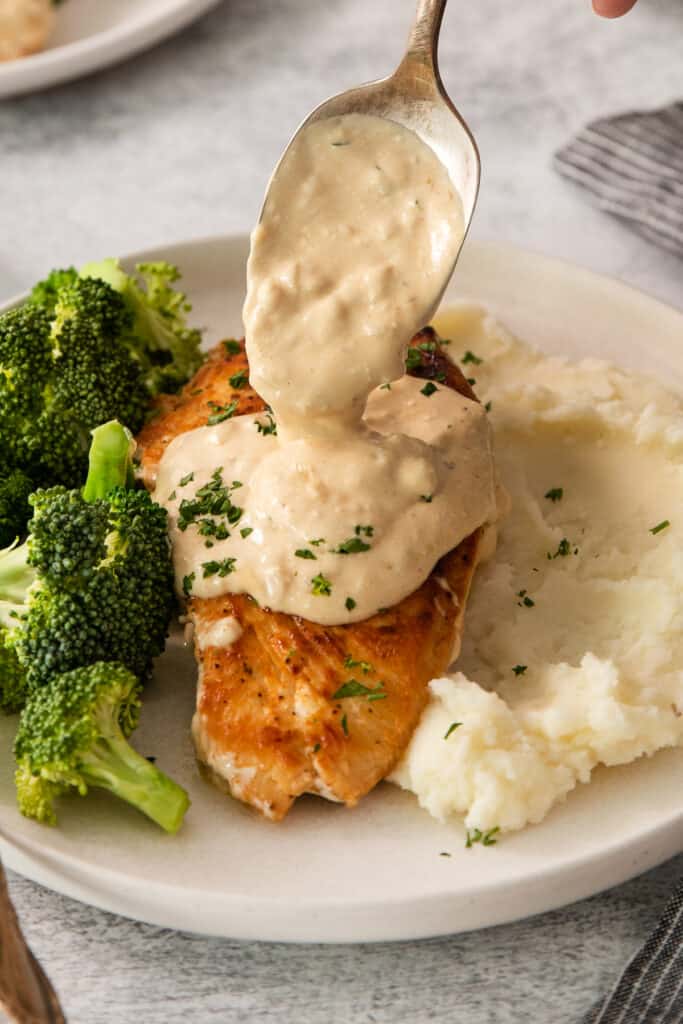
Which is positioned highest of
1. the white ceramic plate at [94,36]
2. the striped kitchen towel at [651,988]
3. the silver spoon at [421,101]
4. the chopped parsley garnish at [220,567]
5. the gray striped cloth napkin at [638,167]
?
the silver spoon at [421,101]

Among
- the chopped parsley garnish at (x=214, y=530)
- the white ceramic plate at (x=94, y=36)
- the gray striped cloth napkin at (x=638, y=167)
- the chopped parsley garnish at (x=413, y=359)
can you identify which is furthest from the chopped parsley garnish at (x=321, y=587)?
the white ceramic plate at (x=94, y=36)

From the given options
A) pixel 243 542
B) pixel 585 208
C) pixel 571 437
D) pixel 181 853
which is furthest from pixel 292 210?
pixel 585 208

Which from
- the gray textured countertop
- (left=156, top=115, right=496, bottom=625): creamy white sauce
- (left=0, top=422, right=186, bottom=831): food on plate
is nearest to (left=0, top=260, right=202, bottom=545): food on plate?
(left=0, top=422, right=186, bottom=831): food on plate

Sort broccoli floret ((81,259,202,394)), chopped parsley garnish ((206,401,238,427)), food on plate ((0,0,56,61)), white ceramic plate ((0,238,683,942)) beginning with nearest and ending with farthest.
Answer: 1. white ceramic plate ((0,238,683,942))
2. chopped parsley garnish ((206,401,238,427))
3. broccoli floret ((81,259,202,394))
4. food on plate ((0,0,56,61))

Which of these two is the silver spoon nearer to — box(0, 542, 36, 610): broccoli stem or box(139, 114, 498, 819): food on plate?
box(139, 114, 498, 819): food on plate

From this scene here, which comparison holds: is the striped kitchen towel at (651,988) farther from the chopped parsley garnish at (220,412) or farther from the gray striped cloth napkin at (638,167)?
the gray striped cloth napkin at (638,167)

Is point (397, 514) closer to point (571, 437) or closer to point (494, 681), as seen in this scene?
point (494, 681)
